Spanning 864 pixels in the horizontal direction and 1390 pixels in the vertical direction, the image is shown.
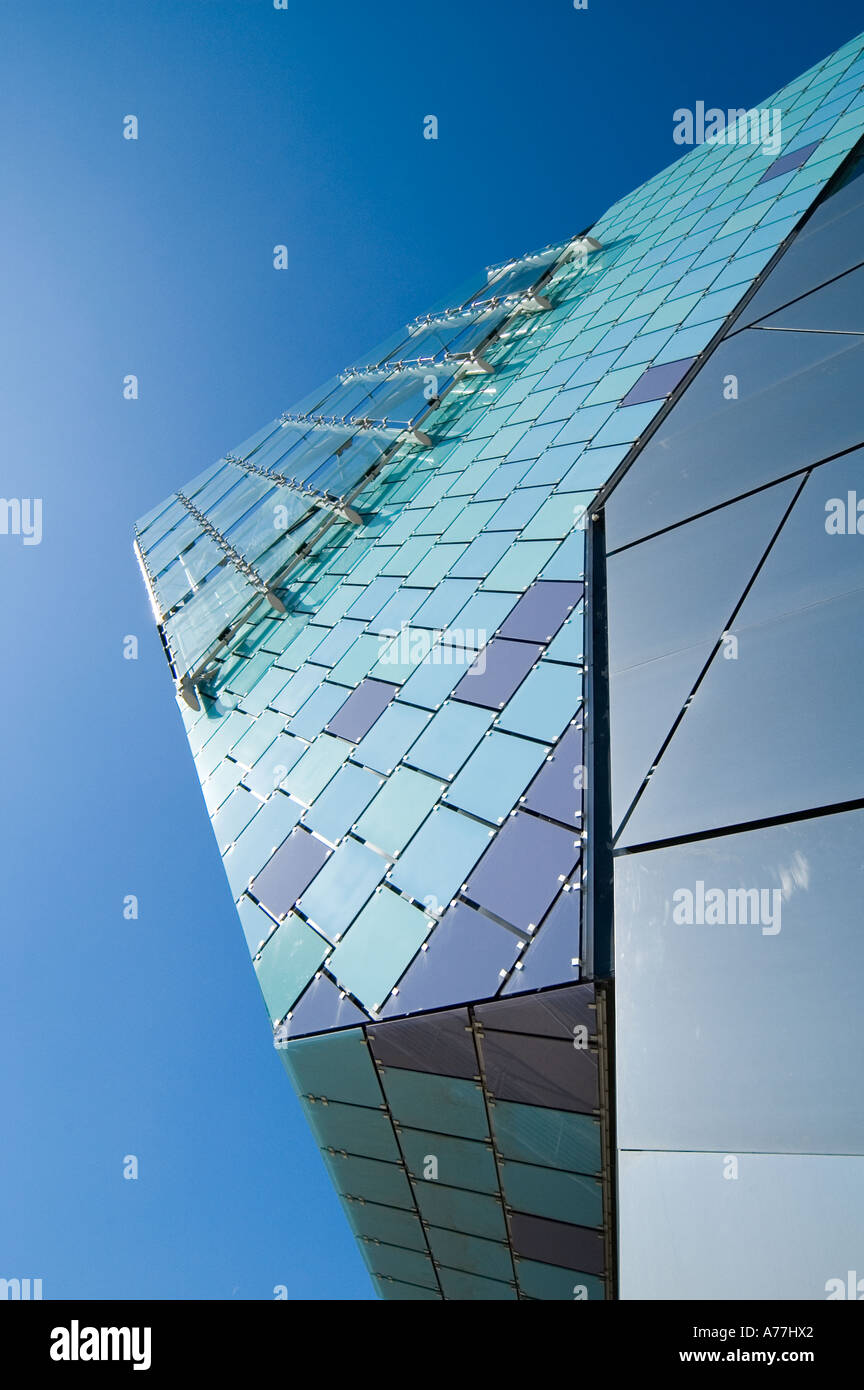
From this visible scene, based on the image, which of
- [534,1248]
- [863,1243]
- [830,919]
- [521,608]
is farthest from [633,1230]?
[521,608]

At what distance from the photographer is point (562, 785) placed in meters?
7.08

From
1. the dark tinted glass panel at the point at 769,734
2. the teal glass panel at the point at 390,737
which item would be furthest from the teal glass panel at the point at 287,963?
the dark tinted glass panel at the point at 769,734

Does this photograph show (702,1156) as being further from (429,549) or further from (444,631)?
(429,549)

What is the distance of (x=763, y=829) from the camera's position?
4848 millimetres

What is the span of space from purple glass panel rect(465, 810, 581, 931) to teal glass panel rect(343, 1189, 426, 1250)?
168 inches

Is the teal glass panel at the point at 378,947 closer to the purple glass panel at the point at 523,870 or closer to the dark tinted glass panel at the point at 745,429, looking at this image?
the purple glass panel at the point at 523,870

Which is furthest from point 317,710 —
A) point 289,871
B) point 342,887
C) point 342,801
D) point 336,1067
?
point 336,1067

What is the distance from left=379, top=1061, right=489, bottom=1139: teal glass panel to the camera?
6820mm

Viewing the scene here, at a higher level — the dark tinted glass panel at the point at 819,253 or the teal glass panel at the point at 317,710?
the dark tinted glass panel at the point at 819,253

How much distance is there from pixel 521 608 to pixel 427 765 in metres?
2.38

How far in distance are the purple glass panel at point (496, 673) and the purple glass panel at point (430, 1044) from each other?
3.45 meters

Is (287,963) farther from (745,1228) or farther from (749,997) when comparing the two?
(745,1228)

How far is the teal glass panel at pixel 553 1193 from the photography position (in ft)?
21.5

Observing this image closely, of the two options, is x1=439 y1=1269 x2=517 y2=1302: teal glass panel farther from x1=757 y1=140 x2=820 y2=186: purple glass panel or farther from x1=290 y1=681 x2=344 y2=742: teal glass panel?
x1=757 y1=140 x2=820 y2=186: purple glass panel
